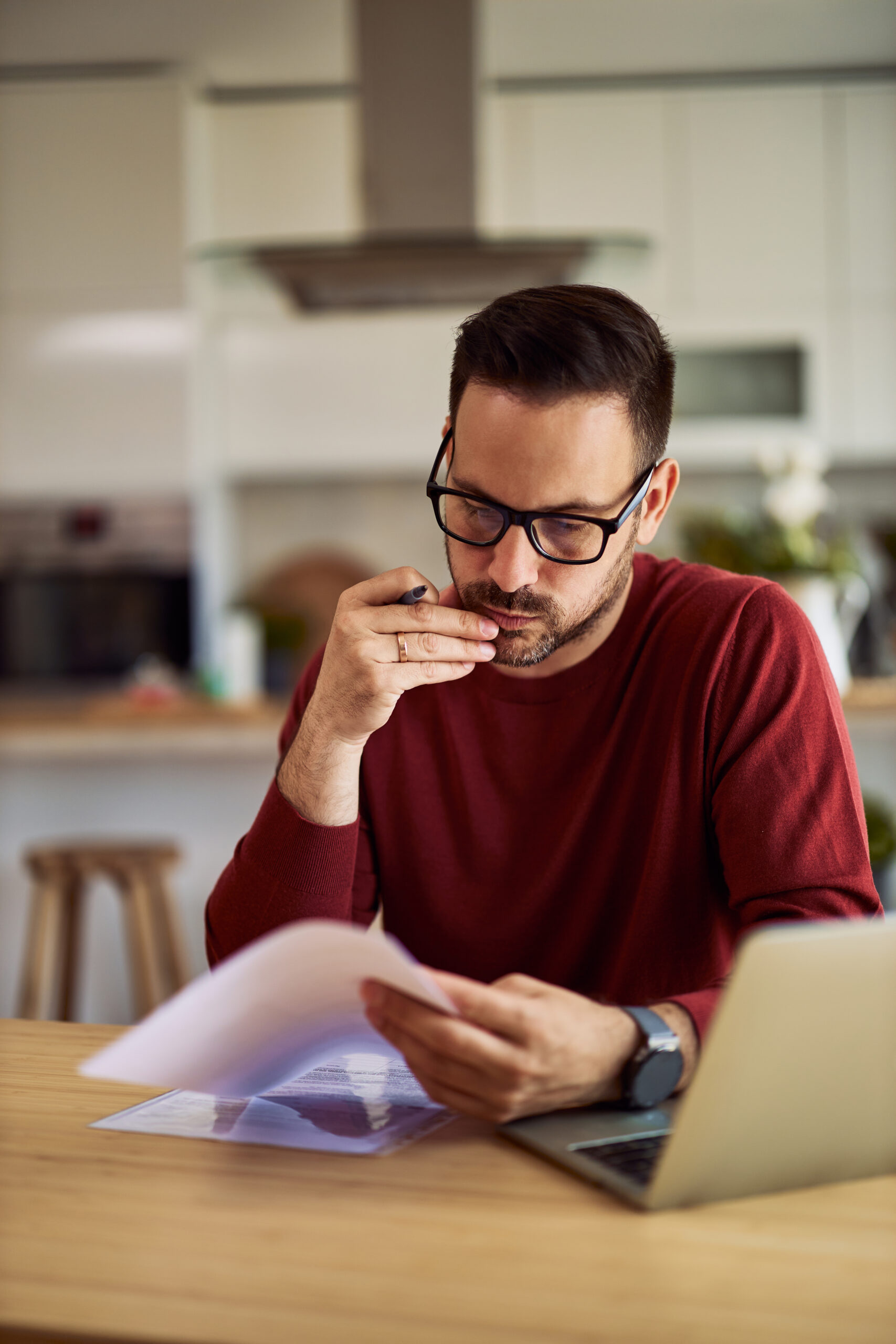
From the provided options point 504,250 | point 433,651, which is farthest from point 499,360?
point 504,250

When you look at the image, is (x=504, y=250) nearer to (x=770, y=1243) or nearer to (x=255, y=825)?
(x=255, y=825)

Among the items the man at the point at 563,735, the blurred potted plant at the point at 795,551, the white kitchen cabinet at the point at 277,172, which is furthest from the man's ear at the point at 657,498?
the white kitchen cabinet at the point at 277,172

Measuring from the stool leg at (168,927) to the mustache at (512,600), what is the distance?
1.82 m

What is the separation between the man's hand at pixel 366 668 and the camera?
106 cm

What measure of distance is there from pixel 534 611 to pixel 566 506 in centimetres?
10

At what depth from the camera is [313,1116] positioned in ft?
2.85

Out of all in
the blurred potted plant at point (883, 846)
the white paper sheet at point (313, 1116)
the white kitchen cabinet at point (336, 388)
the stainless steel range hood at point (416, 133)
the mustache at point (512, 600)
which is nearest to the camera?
the white paper sheet at point (313, 1116)

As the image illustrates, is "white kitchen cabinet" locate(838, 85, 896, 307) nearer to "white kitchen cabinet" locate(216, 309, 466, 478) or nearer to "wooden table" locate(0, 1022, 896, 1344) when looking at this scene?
"white kitchen cabinet" locate(216, 309, 466, 478)

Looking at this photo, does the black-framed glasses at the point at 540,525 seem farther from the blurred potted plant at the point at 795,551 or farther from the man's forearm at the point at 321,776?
the blurred potted plant at the point at 795,551

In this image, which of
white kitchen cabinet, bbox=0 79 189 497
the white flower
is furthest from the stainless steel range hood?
white kitchen cabinet, bbox=0 79 189 497

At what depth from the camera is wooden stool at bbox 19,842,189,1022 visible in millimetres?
2709

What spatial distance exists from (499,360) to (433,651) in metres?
0.26

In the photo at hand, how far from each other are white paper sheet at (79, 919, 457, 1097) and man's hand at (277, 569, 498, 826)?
0.28 metres

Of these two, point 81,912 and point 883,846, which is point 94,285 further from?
point 883,846
